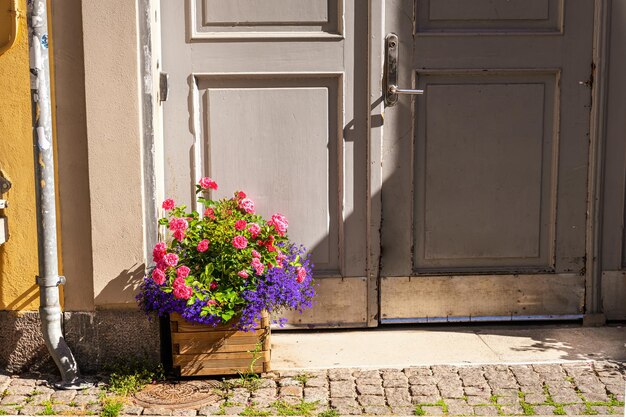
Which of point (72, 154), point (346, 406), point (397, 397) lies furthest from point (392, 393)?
point (72, 154)

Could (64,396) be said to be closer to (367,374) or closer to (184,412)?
(184,412)

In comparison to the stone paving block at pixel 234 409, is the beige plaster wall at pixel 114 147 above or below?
above

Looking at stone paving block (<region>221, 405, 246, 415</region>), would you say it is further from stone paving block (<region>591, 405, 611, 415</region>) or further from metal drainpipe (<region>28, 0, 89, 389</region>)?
stone paving block (<region>591, 405, 611, 415</region>)

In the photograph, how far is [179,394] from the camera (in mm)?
4293

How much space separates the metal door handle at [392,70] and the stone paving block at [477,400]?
1648 mm

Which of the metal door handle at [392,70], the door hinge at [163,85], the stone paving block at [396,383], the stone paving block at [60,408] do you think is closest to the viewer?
the stone paving block at [60,408]

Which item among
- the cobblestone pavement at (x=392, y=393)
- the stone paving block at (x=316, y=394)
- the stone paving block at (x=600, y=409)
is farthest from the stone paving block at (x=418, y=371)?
the stone paving block at (x=600, y=409)

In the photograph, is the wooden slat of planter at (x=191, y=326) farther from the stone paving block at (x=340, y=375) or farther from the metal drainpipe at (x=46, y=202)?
the metal drainpipe at (x=46, y=202)

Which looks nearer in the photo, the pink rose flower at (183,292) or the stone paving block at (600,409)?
the stone paving block at (600,409)

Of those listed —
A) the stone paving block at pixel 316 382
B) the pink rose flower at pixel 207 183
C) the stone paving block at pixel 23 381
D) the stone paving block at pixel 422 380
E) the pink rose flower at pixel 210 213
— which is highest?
the pink rose flower at pixel 207 183

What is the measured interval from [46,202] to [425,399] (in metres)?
2.03

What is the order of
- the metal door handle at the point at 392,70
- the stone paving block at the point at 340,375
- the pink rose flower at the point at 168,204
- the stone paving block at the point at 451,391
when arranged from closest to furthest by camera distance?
the stone paving block at the point at 451,391, the stone paving block at the point at 340,375, the pink rose flower at the point at 168,204, the metal door handle at the point at 392,70

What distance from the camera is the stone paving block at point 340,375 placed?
4406mm

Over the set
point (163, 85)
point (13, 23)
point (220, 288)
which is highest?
point (13, 23)
